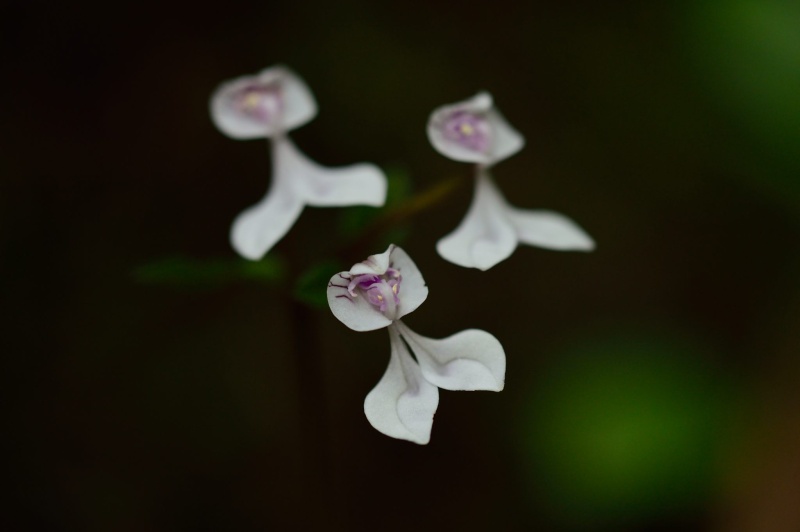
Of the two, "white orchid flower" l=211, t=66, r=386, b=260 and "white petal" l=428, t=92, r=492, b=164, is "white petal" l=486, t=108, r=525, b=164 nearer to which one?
"white petal" l=428, t=92, r=492, b=164

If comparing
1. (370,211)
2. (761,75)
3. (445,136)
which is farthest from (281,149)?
(761,75)

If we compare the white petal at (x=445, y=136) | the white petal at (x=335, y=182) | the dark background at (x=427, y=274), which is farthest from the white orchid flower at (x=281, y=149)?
the dark background at (x=427, y=274)

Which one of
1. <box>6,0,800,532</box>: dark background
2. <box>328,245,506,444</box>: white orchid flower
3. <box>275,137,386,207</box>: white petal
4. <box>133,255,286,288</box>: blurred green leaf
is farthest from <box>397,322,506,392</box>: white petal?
<box>6,0,800,532</box>: dark background

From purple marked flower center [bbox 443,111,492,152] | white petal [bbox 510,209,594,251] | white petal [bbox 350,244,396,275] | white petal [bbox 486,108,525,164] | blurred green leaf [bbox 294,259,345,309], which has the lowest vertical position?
white petal [bbox 510,209,594,251]

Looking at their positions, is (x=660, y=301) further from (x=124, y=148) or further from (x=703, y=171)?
(x=124, y=148)

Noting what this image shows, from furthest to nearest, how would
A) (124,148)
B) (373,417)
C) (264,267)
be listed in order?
1. (124,148)
2. (264,267)
3. (373,417)

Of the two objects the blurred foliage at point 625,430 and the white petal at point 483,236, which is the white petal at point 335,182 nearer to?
the white petal at point 483,236

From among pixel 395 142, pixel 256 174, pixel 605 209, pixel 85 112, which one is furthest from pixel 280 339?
pixel 605 209
